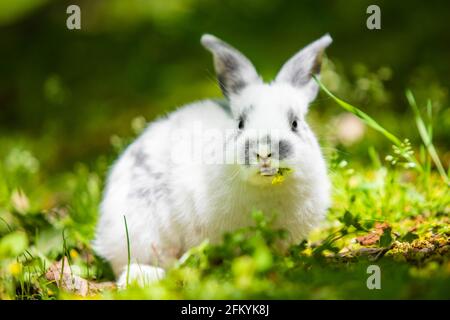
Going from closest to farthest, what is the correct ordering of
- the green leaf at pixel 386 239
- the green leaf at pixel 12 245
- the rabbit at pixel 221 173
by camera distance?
the green leaf at pixel 12 245 → the green leaf at pixel 386 239 → the rabbit at pixel 221 173

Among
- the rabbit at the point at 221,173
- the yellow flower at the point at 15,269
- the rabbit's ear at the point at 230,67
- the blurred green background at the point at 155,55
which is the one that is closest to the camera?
the yellow flower at the point at 15,269

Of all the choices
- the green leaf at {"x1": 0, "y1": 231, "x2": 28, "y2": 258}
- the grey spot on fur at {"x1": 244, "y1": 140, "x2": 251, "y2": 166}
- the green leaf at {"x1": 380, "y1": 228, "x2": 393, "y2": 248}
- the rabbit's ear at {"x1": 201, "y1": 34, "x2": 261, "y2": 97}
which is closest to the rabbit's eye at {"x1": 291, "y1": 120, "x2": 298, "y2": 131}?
the grey spot on fur at {"x1": 244, "y1": 140, "x2": 251, "y2": 166}

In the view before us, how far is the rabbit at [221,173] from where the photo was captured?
4230 mm

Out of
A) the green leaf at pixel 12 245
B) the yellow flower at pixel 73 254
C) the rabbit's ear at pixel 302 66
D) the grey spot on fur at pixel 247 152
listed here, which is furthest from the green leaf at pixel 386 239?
the yellow flower at pixel 73 254

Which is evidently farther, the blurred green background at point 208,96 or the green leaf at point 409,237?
the green leaf at point 409,237

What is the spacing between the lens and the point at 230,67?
4.81 m

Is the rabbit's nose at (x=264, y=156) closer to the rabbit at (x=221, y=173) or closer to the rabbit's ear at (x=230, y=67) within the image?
the rabbit at (x=221, y=173)

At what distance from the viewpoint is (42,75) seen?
9.53 meters

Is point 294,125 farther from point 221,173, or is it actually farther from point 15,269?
point 15,269

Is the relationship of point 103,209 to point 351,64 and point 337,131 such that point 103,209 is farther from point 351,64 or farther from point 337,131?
point 351,64

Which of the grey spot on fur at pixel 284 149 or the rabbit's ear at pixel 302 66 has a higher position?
the rabbit's ear at pixel 302 66

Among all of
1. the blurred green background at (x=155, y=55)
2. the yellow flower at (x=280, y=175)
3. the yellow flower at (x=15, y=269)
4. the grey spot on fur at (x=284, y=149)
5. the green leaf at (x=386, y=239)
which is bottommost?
the yellow flower at (x=15, y=269)

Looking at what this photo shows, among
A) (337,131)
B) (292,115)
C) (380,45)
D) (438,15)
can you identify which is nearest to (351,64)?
(380,45)
